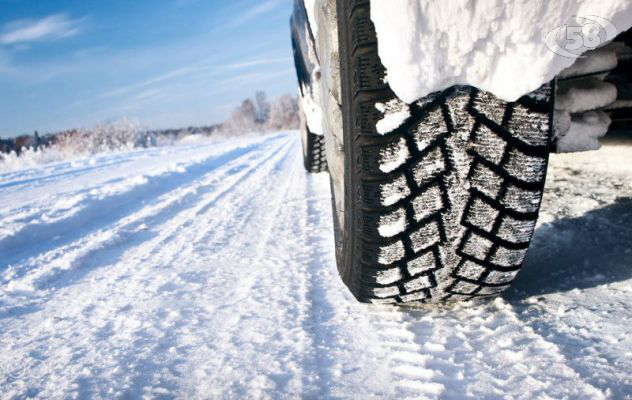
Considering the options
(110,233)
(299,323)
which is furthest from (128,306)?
(110,233)

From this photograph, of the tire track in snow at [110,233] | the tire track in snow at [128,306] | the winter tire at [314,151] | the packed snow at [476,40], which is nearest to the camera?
the packed snow at [476,40]

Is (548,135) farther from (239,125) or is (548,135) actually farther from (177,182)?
(239,125)

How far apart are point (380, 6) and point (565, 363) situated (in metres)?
→ 0.86

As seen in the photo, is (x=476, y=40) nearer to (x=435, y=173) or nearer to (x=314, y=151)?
(x=435, y=173)

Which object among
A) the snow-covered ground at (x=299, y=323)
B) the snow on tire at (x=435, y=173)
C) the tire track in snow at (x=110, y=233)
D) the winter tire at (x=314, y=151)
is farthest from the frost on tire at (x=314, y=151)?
the snow on tire at (x=435, y=173)

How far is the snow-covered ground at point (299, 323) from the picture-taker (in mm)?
881

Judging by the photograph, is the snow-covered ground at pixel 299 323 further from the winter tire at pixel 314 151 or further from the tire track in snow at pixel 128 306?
the winter tire at pixel 314 151

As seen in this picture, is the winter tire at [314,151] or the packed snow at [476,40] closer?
the packed snow at [476,40]

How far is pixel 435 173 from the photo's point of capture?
914mm

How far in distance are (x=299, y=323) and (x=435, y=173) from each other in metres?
0.59

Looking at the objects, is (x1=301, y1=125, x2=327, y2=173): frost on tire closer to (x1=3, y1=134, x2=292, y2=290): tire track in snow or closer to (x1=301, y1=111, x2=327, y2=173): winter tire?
(x1=301, y1=111, x2=327, y2=173): winter tire

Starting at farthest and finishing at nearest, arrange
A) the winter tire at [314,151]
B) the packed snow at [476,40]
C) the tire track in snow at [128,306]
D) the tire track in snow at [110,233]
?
the winter tire at [314,151]
the tire track in snow at [110,233]
the tire track in snow at [128,306]
the packed snow at [476,40]

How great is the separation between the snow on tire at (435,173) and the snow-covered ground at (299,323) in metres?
0.18

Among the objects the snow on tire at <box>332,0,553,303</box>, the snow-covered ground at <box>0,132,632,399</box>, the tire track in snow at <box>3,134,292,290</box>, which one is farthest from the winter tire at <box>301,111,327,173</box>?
the snow on tire at <box>332,0,553,303</box>
